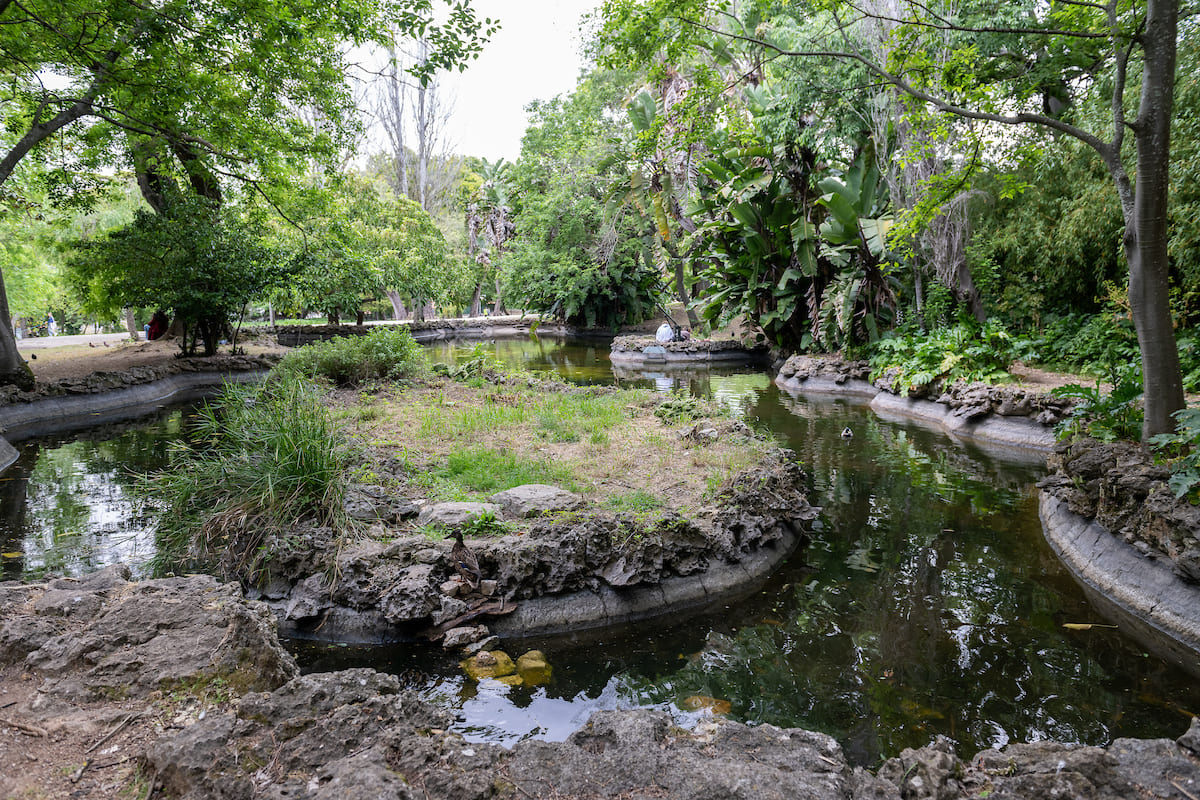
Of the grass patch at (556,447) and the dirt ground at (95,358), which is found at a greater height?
the dirt ground at (95,358)

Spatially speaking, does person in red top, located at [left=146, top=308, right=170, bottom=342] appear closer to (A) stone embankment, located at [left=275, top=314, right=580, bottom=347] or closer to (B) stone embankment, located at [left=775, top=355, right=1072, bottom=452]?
(A) stone embankment, located at [left=275, top=314, right=580, bottom=347]

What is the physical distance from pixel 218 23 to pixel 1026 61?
13.3m

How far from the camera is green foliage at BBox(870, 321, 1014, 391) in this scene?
1180cm

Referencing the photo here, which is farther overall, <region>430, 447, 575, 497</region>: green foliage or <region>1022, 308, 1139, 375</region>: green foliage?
<region>1022, 308, 1139, 375</region>: green foliage

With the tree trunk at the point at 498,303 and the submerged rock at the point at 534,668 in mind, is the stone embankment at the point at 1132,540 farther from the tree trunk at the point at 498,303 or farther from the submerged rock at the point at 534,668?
the tree trunk at the point at 498,303

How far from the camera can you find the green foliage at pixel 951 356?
11797 mm

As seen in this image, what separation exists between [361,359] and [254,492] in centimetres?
845

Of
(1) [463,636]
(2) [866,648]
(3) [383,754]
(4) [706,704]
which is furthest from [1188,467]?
(3) [383,754]

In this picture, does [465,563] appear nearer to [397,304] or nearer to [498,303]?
[397,304]

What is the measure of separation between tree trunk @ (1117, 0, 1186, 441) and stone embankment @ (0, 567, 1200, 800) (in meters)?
4.60

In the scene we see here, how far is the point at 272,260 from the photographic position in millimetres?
16922

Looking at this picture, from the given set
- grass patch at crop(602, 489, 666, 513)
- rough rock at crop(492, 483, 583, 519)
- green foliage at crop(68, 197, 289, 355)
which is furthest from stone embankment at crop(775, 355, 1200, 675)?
green foliage at crop(68, 197, 289, 355)

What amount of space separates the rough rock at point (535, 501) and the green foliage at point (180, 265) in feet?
44.1

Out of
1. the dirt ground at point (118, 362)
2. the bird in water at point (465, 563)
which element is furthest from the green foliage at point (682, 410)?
the dirt ground at point (118, 362)
